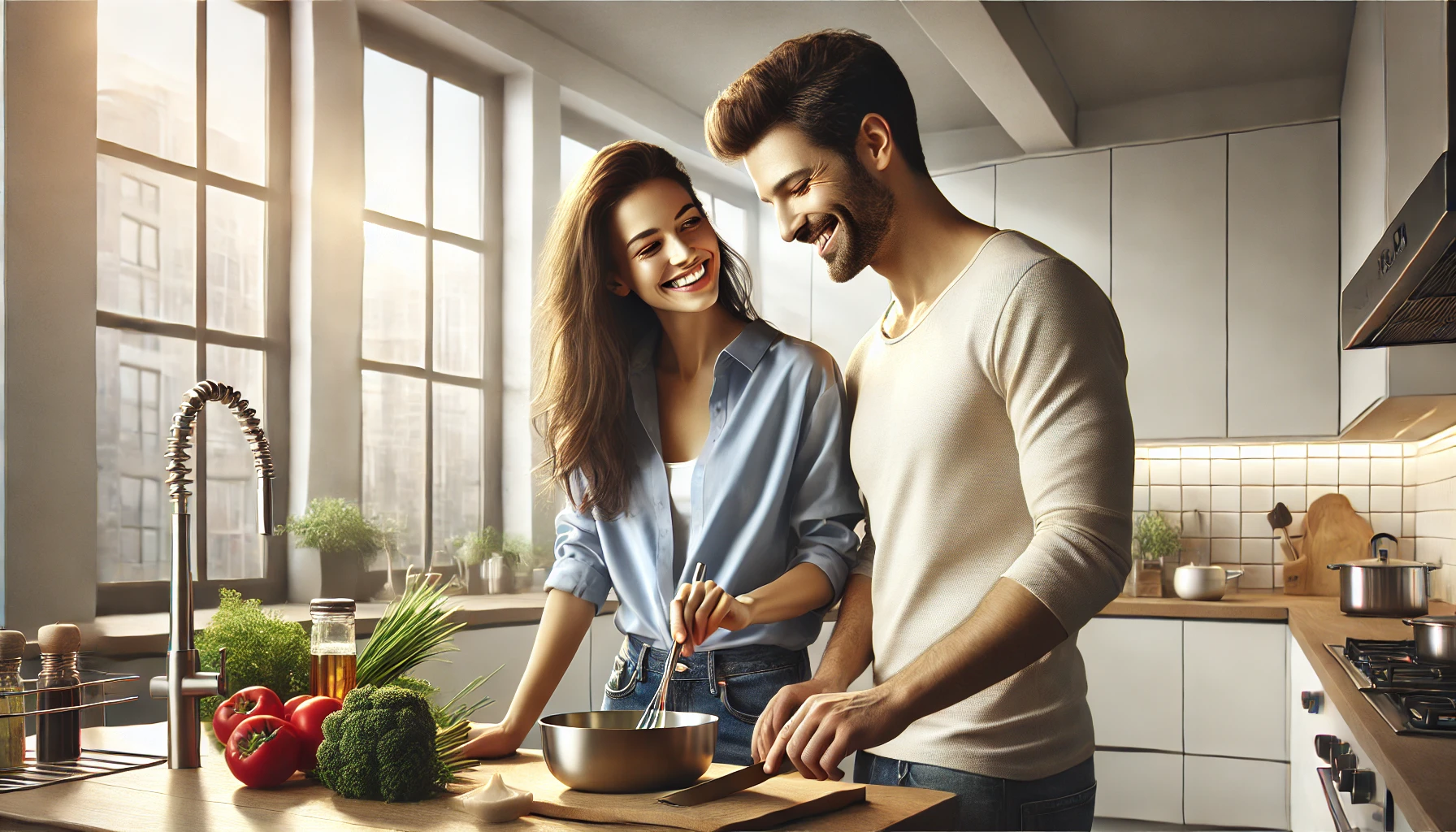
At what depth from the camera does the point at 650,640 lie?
5.42 feet

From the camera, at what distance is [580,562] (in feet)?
5.59

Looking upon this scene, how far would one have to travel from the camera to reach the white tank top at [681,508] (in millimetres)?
1662

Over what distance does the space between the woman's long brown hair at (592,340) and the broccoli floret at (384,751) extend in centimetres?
58

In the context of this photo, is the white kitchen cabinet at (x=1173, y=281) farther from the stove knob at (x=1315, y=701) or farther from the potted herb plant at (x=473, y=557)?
the potted herb plant at (x=473, y=557)

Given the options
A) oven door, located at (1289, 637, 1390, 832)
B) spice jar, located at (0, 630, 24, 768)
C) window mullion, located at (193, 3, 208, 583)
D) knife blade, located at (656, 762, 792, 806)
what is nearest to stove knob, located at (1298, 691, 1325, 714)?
oven door, located at (1289, 637, 1390, 832)

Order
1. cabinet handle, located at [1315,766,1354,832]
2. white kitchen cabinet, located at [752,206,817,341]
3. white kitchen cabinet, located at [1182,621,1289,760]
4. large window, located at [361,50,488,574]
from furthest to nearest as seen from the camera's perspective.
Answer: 1. white kitchen cabinet, located at [752,206,817,341]
2. white kitchen cabinet, located at [1182,621,1289,760]
3. large window, located at [361,50,488,574]
4. cabinet handle, located at [1315,766,1354,832]

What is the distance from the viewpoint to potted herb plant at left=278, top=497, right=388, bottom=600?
2957 millimetres

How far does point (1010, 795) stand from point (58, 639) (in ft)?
3.95

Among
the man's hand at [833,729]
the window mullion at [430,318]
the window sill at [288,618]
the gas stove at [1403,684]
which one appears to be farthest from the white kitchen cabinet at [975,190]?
the man's hand at [833,729]

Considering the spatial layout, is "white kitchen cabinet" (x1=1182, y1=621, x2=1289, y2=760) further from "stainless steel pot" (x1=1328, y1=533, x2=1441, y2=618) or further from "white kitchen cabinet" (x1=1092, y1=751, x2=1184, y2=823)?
"stainless steel pot" (x1=1328, y1=533, x2=1441, y2=618)

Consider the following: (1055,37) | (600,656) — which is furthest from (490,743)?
(1055,37)

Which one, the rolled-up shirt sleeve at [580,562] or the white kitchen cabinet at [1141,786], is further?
the white kitchen cabinet at [1141,786]

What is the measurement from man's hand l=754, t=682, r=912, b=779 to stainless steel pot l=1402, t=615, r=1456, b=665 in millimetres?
1538

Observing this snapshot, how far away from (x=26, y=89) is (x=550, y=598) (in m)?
1.62
